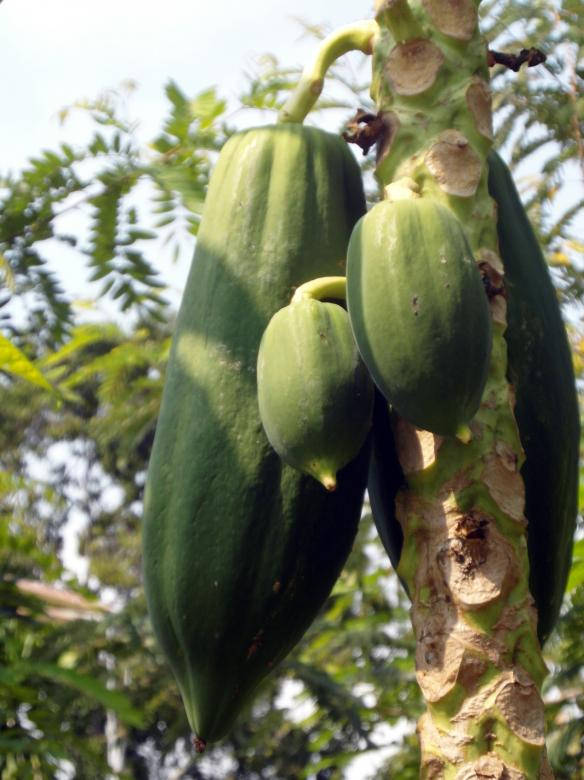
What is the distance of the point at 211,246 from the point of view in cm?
189

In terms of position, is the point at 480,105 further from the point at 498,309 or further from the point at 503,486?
the point at 503,486

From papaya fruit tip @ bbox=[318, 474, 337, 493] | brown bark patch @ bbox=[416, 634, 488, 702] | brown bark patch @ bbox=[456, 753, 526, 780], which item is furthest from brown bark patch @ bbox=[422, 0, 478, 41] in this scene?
brown bark patch @ bbox=[456, 753, 526, 780]

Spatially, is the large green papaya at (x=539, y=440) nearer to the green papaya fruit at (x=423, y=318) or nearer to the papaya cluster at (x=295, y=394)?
the papaya cluster at (x=295, y=394)

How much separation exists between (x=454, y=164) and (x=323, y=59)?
1.58 ft

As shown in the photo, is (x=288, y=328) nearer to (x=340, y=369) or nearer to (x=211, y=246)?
(x=340, y=369)

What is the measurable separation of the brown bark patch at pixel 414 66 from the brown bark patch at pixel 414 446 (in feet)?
1.76

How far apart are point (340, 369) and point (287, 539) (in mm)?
348

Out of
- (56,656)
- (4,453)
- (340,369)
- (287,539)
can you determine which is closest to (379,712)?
(56,656)

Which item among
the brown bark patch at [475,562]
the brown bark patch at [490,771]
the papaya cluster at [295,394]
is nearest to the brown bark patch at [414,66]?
the papaya cluster at [295,394]

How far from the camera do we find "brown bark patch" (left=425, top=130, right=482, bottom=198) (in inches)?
61.0

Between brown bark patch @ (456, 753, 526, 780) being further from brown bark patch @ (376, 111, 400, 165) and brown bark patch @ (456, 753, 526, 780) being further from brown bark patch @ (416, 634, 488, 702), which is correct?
brown bark patch @ (376, 111, 400, 165)

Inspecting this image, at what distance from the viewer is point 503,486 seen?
138cm

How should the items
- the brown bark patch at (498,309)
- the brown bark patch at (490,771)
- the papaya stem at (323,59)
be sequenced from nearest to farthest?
the brown bark patch at (490,771), the brown bark patch at (498,309), the papaya stem at (323,59)

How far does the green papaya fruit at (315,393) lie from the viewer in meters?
1.40
